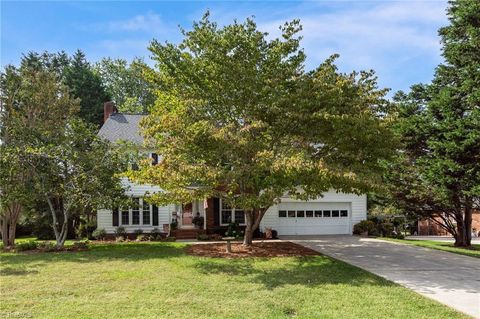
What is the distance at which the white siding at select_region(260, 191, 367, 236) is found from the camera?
2605 cm

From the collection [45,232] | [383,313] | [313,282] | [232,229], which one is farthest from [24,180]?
[383,313]

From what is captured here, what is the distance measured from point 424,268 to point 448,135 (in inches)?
399

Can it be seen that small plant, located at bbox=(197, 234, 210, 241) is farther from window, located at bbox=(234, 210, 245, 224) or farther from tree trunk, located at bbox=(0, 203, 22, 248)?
tree trunk, located at bbox=(0, 203, 22, 248)

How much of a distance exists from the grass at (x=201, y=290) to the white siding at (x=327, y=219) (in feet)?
36.3

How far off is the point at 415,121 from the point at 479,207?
19.4ft

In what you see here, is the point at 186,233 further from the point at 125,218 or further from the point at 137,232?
the point at 125,218

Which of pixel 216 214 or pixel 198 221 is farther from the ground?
pixel 216 214

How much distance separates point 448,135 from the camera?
2081cm

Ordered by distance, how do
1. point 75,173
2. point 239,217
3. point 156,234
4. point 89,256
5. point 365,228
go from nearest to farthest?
point 89,256 < point 75,173 < point 156,234 < point 239,217 < point 365,228

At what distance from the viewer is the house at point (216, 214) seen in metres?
24.3

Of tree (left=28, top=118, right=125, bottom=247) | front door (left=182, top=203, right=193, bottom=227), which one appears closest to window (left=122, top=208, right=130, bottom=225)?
front door (left=182, top=203, right=193, bottom=227)

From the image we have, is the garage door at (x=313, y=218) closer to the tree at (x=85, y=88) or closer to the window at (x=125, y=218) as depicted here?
the window at (x=125, y=218)

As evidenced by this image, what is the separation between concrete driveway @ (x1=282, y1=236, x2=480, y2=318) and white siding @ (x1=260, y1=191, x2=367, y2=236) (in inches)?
241

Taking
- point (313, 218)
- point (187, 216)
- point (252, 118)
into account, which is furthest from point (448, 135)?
point (187, 216)
